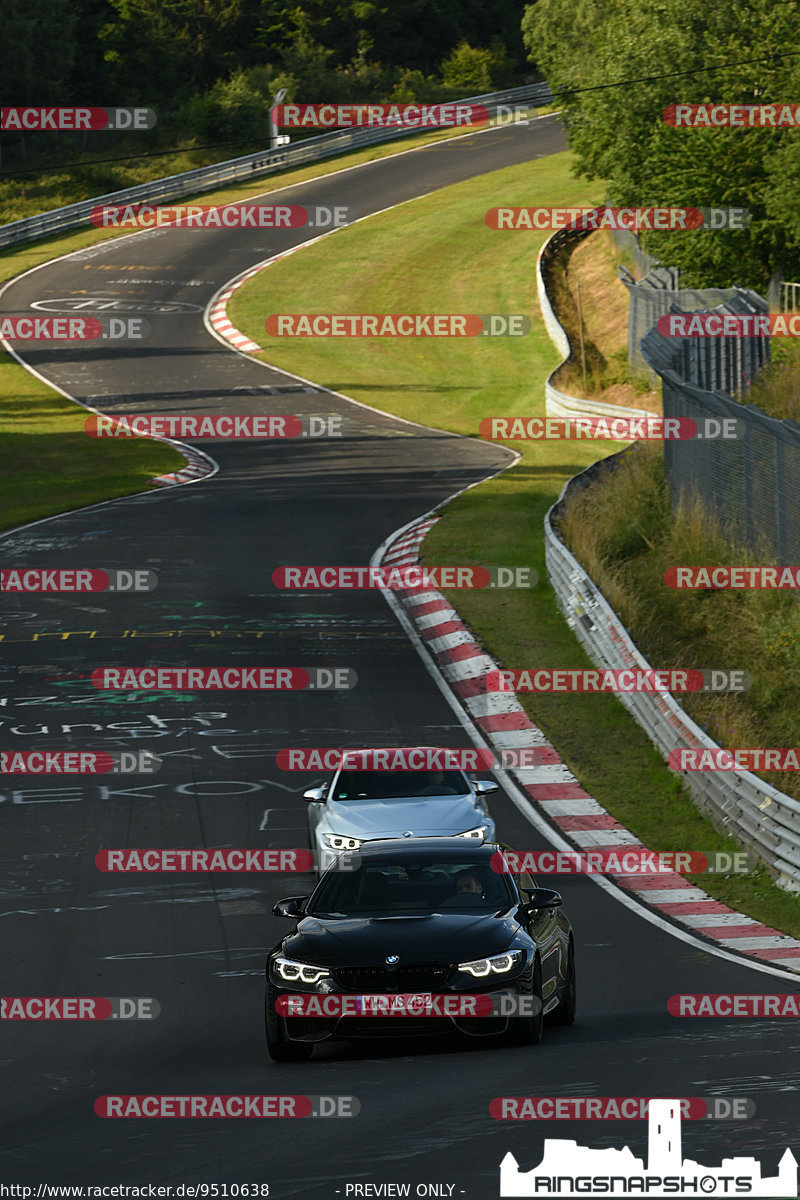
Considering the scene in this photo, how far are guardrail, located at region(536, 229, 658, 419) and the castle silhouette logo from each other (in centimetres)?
3617

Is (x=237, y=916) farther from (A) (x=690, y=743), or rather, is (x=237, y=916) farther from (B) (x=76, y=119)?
(B) (x=76, y=119)

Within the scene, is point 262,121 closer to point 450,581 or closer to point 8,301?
point 8,301

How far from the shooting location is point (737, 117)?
45.8m

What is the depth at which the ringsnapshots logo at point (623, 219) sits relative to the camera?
45938mm

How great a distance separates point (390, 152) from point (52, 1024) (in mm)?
81490

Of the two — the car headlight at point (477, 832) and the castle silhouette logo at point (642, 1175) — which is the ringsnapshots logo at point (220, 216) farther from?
the castle silhouette logo at point (642, 1175)

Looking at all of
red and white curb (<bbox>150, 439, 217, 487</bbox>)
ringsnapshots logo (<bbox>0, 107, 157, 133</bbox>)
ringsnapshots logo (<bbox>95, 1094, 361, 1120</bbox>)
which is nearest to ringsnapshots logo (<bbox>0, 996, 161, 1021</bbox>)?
ringsnapshots logo (<bbox>95, 1094, 361, 1120</bbox>)

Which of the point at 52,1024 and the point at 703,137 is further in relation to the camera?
the point at 703,137

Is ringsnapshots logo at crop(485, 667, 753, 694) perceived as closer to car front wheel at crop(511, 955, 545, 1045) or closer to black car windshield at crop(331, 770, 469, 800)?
black car windshield at crop(331, 770, 469, 800)

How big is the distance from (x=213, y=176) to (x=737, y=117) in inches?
1630

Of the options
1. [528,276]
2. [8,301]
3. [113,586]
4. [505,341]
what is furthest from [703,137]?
[8,301]

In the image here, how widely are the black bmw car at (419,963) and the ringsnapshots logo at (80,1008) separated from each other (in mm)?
1490

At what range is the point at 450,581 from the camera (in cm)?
2898

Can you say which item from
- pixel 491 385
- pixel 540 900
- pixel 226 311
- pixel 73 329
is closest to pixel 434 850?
pixel 540 900
